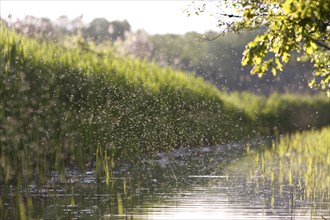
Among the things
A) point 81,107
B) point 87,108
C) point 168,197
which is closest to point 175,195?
point 168,197

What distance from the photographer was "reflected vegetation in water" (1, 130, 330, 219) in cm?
829

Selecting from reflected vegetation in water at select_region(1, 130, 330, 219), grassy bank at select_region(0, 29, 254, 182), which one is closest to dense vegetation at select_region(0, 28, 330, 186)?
grassy bank at select_region(0, 29, 254, 182)

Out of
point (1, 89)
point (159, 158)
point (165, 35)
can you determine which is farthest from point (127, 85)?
point (165, 35)

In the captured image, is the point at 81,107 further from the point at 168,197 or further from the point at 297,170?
the point at 297,170

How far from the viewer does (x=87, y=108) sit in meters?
13.3

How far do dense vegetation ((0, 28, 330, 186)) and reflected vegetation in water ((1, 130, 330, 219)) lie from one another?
0.51 m

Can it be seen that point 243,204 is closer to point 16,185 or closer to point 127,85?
point 16,185

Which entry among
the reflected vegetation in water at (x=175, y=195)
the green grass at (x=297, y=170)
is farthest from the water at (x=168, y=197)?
the green grass at (x=297, y=170)

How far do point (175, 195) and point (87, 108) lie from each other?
13.2 feet

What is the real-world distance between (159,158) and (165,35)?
7607 cm

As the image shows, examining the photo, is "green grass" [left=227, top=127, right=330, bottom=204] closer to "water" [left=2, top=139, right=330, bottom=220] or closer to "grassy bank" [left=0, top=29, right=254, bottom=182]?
"water" [left=2, top=139, right=330, bottom=220]

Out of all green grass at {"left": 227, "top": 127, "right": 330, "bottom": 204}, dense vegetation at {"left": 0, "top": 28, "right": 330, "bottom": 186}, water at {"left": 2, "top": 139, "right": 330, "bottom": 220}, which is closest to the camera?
water at {"left": 2, "top": 139, "right": 330, "bottom": 220}

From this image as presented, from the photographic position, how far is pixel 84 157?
12.4 meters

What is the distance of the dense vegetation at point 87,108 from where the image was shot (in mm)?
10945
